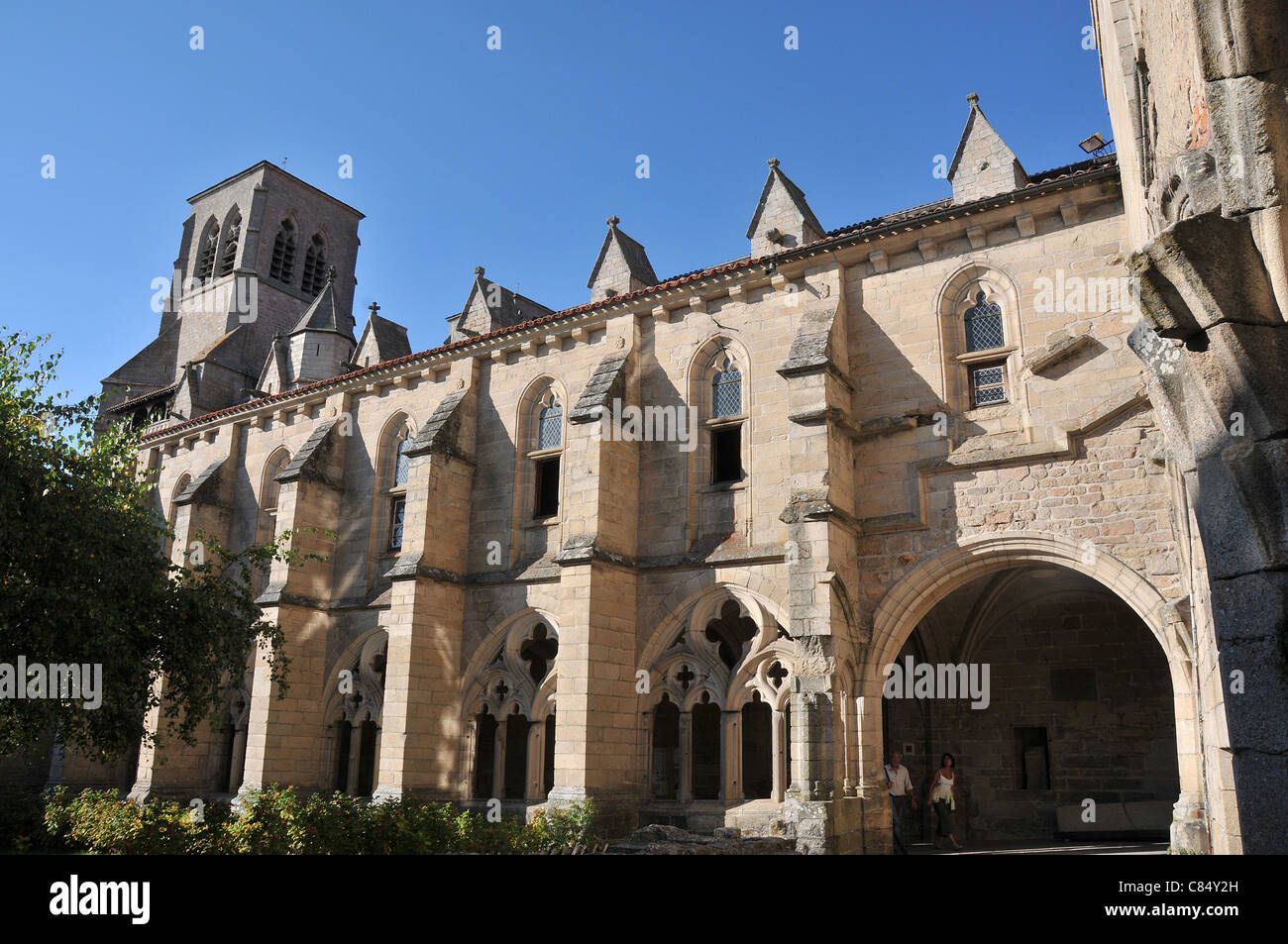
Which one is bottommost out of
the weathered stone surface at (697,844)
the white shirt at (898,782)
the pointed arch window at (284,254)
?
the weathered stone surface at (697,844)

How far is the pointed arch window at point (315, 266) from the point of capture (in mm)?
37719

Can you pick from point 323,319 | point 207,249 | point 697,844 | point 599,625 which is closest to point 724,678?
point 599,625

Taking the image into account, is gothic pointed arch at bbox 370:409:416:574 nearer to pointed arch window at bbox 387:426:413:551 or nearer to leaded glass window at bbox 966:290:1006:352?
pointed arch window at bbox 387:426:413:551

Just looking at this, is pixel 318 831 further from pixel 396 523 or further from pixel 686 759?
pixel 396 523

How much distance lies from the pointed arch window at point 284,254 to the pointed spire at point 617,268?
2247 centimetres

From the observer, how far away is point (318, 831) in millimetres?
9789

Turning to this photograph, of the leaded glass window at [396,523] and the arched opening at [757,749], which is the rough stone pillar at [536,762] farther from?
the leaded glass window at [396,523]

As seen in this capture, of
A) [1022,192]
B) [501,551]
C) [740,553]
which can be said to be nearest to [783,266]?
[1022,192]

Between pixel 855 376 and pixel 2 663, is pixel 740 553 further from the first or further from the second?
pixel 2 663

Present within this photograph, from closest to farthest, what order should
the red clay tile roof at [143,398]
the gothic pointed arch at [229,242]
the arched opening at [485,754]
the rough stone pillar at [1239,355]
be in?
the rough stone pillar at [1239,355]
the arched opening at [485,754]
the red clay tile roof at [143,398]
the gothic pointed arch at [229,242]

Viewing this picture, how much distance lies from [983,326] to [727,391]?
4.10 meters

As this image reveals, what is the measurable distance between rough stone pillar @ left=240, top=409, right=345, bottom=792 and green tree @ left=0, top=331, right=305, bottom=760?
5.08 m

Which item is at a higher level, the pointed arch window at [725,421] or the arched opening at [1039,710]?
the pointed arch window at [725,421]

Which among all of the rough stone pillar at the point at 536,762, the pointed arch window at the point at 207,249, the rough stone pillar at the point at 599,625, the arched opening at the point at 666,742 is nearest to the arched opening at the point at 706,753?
the arched opening at the point at 666,742
